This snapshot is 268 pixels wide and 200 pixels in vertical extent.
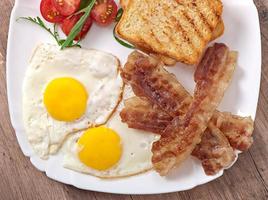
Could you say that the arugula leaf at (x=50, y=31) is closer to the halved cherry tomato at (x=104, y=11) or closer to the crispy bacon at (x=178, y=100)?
the halved cherry tomato at (x=104, y=11)

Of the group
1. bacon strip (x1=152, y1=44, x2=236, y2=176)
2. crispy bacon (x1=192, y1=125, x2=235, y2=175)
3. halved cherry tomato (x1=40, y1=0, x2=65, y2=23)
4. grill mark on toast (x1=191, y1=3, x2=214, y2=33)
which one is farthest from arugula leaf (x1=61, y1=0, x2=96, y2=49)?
crispy bacon (x1=192, y1=125, x2=235, y2=175)

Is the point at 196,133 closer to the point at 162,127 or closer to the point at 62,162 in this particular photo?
the point at 162,127

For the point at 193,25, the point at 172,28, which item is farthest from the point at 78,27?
the point at 193,25

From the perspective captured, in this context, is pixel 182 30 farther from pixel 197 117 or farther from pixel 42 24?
pixel 42 24

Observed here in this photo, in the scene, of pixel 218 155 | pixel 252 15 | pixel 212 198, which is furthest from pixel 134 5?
pixel 212 198

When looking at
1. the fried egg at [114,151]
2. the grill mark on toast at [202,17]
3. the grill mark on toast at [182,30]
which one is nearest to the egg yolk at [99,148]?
the fried egg at [114,151]
